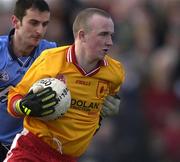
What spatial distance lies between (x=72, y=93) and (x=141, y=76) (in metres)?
4.56

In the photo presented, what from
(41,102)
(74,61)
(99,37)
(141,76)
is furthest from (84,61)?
(141,76)

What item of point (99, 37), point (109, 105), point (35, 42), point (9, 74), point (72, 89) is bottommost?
point (109, 105)

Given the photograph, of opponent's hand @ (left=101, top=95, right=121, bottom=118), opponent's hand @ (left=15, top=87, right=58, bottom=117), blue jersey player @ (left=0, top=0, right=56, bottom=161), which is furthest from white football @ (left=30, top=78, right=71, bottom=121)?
blue jersey player @ (left=0, top=0, right=56, bottom=161)

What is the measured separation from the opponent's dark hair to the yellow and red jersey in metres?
0.59

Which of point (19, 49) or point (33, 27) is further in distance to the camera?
point (19, 49)

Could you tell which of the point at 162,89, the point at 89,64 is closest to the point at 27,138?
the point at 89,64

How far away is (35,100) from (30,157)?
1.82ft

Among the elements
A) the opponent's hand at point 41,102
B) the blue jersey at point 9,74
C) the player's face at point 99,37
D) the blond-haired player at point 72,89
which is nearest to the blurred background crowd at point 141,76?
the blue jersey at point 9,74

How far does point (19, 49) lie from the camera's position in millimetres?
8391

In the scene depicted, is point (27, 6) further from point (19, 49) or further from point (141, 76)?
point (141, 76)

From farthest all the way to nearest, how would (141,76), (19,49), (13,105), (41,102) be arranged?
(141,76), (19,49), (13,105), (41,102)

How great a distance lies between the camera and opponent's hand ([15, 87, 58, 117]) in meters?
7.50

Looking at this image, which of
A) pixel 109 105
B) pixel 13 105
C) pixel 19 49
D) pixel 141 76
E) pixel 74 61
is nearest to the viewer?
pixel 13 105

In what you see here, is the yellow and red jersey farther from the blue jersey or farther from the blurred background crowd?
the blurred background crowd
